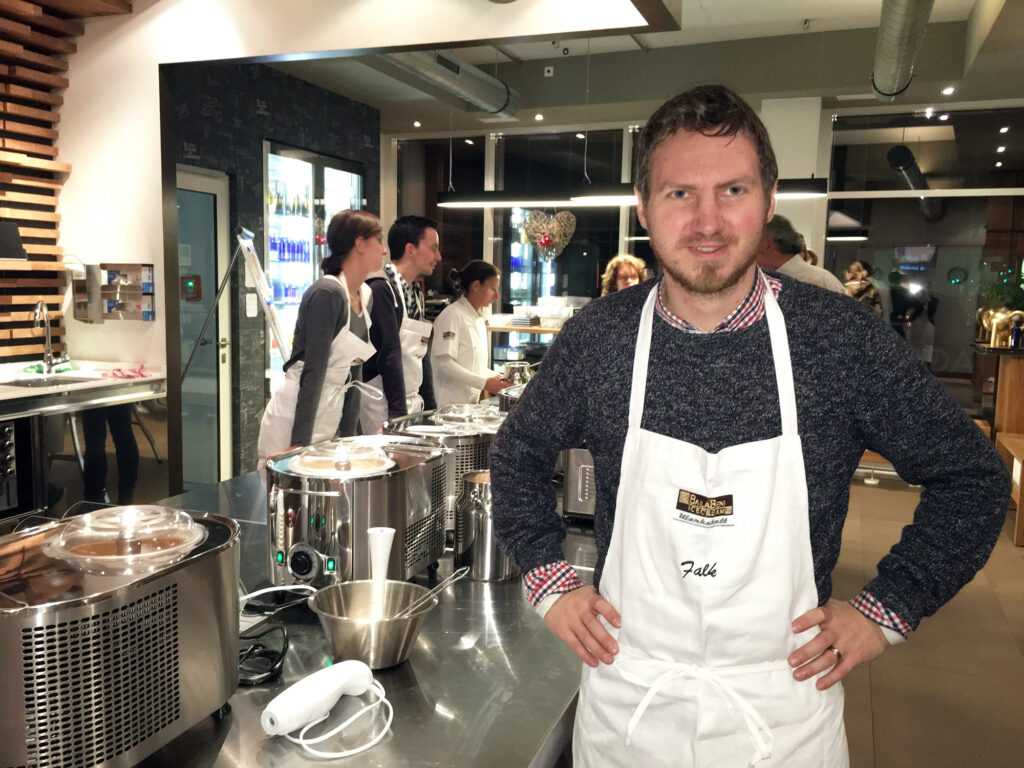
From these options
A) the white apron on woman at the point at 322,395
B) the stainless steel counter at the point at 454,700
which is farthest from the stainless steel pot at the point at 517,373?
the stainless steel counter at the point at 454,700

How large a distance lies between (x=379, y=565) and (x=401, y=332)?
2.49m

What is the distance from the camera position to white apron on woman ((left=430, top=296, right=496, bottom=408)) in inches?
170

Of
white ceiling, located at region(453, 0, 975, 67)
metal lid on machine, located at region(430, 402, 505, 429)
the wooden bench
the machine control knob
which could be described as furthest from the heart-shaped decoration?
the machine control knob

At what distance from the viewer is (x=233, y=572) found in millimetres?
1231

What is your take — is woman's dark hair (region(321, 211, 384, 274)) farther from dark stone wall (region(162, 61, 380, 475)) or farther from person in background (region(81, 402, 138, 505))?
dark stone wall (region(162, 61, 380, 475))

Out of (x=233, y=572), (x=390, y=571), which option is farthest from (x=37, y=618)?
(x=390, y=571)

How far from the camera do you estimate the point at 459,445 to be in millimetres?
2088

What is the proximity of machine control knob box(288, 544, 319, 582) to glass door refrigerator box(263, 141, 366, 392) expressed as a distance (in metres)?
5.08

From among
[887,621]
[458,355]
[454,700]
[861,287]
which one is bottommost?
[454,700]

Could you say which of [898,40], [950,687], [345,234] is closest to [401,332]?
[345,234]

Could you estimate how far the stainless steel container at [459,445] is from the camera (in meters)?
1.97

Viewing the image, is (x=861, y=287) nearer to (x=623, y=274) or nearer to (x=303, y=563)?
(x=623, y=274)

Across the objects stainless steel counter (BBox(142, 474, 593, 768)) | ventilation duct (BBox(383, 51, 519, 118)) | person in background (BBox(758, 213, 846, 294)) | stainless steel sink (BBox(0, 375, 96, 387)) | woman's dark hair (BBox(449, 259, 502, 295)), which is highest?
ventilation duct (BBox(383, 51, 519, 118))

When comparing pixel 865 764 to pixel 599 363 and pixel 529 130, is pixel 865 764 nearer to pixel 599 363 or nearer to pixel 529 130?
pixel 599 363
